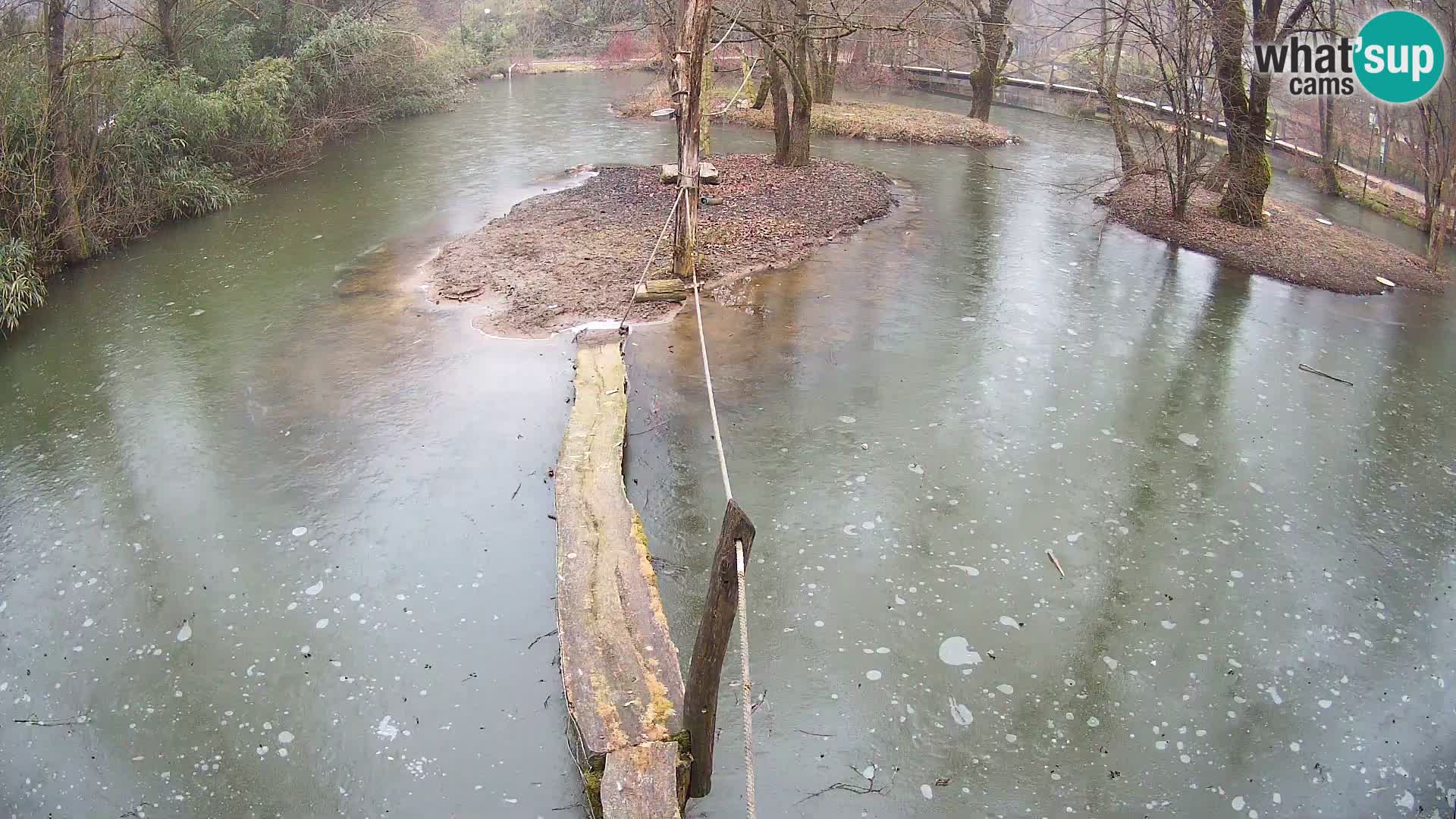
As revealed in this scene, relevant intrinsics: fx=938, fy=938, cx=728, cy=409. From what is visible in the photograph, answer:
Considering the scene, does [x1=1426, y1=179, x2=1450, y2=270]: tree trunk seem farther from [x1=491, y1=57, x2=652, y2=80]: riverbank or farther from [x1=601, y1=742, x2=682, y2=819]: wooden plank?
[x1=491, y1=57, x2=652, y2=80]: riverbank

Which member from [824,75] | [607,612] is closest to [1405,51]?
[824,75]

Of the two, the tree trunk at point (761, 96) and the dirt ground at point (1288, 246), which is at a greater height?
the tree trunk at point (761, 96)

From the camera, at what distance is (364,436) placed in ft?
22.9

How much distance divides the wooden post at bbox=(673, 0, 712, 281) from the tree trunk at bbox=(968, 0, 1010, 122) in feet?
39.6

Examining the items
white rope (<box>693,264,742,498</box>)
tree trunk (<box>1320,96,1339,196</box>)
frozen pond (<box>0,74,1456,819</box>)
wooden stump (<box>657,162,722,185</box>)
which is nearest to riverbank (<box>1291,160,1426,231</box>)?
tree trunk (<box>1320,96,1339,196</box>)

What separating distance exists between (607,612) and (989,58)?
61.7 ft

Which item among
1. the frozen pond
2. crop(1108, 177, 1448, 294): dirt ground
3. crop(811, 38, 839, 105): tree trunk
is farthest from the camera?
crop(811, 38, 839, 105): tree trunk

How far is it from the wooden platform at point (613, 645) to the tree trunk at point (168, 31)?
13.5 metres

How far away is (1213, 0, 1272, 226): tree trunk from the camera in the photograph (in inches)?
455

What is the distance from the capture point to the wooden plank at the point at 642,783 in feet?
11.1

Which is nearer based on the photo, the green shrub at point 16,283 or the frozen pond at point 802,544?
the frozen pond at point 802,544

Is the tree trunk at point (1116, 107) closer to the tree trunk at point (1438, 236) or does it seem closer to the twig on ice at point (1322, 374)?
the tree trunk at point (1438, 236)

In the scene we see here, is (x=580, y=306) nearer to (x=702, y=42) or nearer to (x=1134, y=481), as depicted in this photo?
(x=702, y=42)

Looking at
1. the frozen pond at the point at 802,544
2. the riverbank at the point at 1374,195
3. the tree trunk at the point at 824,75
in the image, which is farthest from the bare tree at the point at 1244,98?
the tree trunk at the point at 824,75
